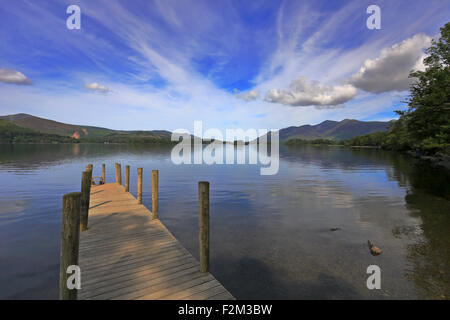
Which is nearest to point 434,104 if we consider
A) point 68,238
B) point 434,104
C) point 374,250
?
point 434,104

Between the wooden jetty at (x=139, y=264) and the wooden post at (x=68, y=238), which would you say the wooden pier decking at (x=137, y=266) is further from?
the wooden post at (x=68, y=238)

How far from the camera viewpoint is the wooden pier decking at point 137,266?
20.4 ft

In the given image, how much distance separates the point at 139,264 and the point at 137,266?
0.13 meters

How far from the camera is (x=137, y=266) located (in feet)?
24.7

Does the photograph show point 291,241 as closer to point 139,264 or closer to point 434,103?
point 139,264

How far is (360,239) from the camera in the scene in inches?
484

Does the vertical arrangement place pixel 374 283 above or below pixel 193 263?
below

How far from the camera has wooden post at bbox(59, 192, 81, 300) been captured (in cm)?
504

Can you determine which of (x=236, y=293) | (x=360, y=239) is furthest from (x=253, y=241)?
(x=360, y=239)

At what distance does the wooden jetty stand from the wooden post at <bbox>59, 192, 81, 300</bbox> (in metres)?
0.02

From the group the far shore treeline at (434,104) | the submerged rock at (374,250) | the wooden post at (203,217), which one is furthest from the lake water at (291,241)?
the far shore treeline at (434,104)

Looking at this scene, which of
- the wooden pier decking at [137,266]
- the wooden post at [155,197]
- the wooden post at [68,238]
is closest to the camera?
the wooden post at [68,238]
